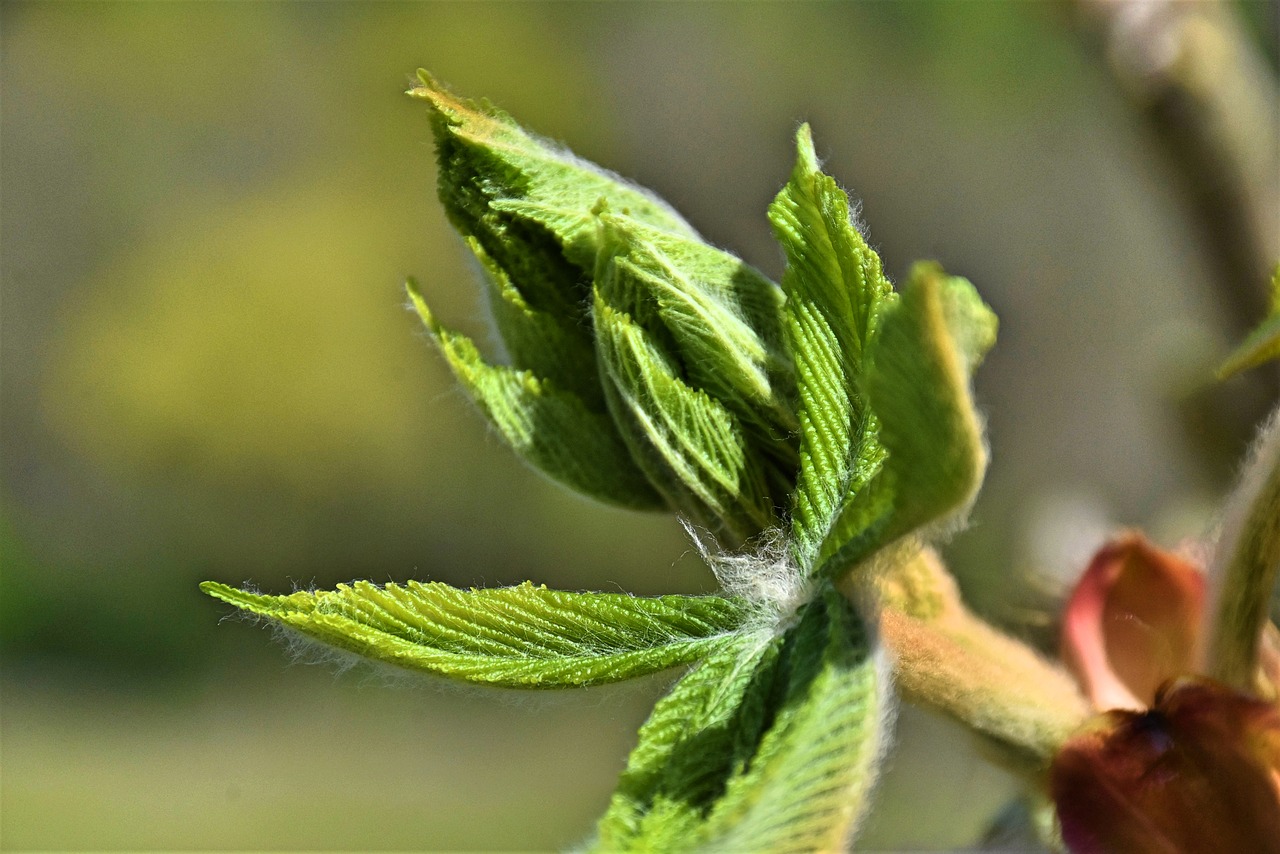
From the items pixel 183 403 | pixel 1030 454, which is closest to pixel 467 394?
pixel 1030 454

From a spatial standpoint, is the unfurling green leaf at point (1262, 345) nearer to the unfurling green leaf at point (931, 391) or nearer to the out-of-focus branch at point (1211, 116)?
the unfurling green leaf at point (931, 391)

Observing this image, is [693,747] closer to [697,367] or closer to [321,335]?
[697,367]

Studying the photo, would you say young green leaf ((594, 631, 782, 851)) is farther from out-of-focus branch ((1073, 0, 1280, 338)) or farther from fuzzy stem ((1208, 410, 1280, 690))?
out-of-focus branch ((1073, 0, 1280, 338))

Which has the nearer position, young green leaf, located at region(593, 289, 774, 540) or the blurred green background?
young green leaf, located at region(593, 289, 774, 540)

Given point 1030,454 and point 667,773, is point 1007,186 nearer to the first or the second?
point 1030,454

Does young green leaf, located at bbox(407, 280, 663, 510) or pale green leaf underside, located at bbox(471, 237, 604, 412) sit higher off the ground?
pale green leaf underside, located at bbox(471, 237, 604, 412)

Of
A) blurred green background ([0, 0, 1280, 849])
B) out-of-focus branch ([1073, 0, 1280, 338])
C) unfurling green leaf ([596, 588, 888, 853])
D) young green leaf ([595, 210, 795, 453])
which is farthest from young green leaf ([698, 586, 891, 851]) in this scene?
blurred green background ([0, 0, 1280, 849])

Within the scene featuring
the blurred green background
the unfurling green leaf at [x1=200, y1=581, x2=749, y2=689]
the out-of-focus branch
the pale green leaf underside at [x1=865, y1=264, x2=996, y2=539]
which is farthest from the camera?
the blurred green background
